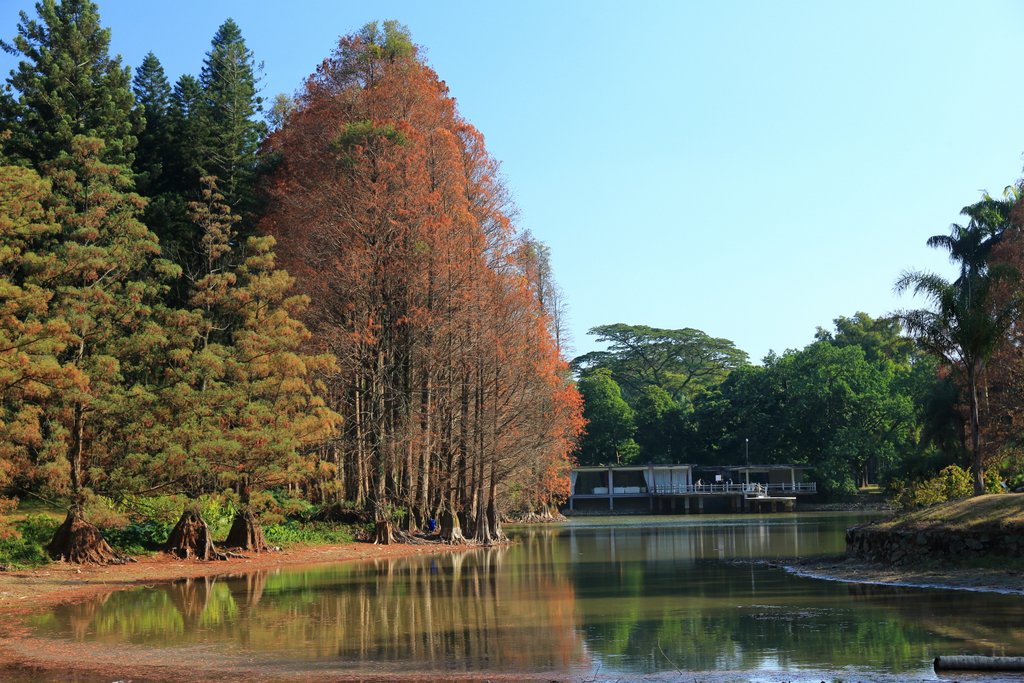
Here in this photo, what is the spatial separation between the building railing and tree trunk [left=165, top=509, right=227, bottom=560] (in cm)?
5960

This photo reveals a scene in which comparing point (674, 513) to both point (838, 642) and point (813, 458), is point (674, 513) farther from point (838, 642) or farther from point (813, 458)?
point (838, 642)

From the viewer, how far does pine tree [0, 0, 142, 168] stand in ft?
124

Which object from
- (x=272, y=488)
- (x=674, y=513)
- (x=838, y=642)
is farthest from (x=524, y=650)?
(x=674, y=513)

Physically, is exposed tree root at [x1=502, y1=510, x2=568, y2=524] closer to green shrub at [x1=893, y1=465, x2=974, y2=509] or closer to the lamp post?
the lamp post

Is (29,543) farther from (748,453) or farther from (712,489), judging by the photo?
(748,453)

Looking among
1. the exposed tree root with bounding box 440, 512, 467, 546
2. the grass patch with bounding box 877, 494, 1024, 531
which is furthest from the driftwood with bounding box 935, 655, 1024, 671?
the exposed tree root with bounding box 440, 512, 467, 546

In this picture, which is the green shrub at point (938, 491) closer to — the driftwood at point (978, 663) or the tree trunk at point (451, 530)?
the driftwood at point (978, 663)

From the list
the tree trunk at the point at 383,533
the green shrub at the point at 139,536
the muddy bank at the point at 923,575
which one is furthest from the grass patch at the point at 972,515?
the green shrub at the point at 139,536

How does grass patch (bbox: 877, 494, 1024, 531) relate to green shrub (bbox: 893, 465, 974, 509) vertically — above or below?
below

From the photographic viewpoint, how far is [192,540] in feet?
100

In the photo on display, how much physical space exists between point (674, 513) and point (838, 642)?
72923mm

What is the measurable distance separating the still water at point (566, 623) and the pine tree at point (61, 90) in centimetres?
1964

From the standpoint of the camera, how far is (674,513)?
280ft

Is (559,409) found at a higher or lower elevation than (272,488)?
higher
